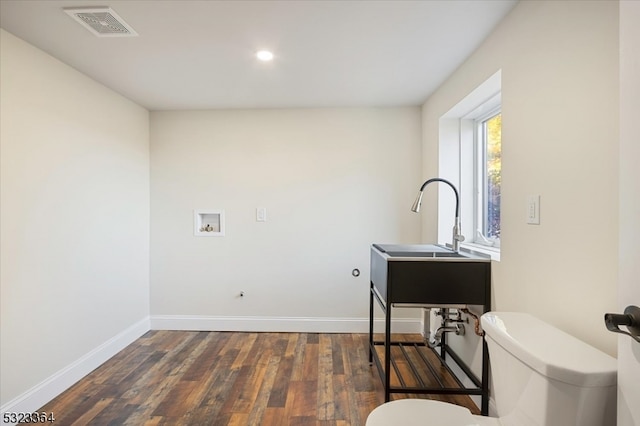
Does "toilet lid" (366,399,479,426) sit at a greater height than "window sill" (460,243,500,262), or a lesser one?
lesser

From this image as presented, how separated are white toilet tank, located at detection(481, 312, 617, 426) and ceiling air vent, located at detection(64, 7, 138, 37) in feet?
7.20

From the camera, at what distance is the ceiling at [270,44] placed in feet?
4.74

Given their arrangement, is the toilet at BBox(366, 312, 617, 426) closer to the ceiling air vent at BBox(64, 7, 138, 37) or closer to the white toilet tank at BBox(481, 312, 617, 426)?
Result: the white toilet tank at BBox(481, 312, 617, 426)

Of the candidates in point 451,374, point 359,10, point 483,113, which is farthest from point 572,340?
point 483,113

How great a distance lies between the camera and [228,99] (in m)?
2.62

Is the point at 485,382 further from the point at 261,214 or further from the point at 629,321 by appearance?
the point at 261,214

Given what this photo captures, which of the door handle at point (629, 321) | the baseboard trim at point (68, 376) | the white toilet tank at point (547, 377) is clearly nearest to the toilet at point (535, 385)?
the white toilet tank at point (547, 377)

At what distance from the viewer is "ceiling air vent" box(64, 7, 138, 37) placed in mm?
1449

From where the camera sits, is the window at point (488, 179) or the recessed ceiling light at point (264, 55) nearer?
the recessed ceiling light at point (264, 55)

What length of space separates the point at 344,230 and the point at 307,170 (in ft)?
2.21

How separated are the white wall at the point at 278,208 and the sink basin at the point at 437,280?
1104 millimetres

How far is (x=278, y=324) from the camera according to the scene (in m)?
2.89

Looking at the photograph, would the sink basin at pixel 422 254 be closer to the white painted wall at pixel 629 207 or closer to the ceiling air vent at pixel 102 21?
the white painted wall at pixel 629 207

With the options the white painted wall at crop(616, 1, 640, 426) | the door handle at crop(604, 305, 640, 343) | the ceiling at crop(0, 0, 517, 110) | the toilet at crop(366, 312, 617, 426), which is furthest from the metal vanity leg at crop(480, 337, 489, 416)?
the ceiling at crop(0, 0, 517, 110)
